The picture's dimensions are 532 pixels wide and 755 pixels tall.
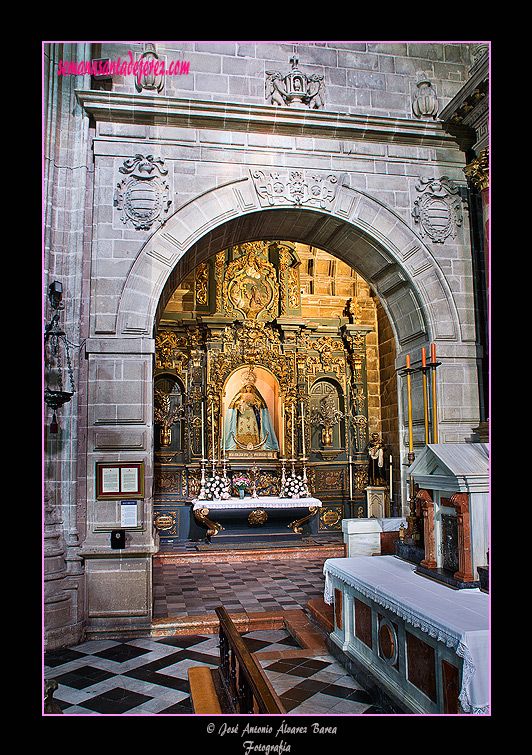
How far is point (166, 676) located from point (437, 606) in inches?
103

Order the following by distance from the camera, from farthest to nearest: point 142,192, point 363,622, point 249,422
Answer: point 249,422, point 142,192, point 363,622

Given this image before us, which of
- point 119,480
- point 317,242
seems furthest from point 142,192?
point 119,480

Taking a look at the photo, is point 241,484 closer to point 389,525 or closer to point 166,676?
point 389,525

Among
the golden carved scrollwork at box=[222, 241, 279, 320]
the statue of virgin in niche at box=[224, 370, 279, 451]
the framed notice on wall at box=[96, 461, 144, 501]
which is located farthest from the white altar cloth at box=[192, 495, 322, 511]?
the framed notice on wall at box=[96, 461, 144, 501]

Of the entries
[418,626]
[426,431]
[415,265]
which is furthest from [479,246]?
[418,626]

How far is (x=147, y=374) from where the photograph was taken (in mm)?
6430

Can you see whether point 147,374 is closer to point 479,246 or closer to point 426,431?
point 426,431

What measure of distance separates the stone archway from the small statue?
4.65m

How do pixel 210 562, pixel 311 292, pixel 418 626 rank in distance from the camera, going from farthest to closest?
pixel 311 292
pixel 210 562
pixel 418 626

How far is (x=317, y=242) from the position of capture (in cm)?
816

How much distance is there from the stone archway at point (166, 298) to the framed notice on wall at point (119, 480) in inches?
2.9

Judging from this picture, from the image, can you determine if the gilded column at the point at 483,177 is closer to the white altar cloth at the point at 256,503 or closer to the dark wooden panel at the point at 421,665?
the dark wooden panel at the point at 421,665

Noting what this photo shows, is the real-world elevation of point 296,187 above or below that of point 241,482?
above
